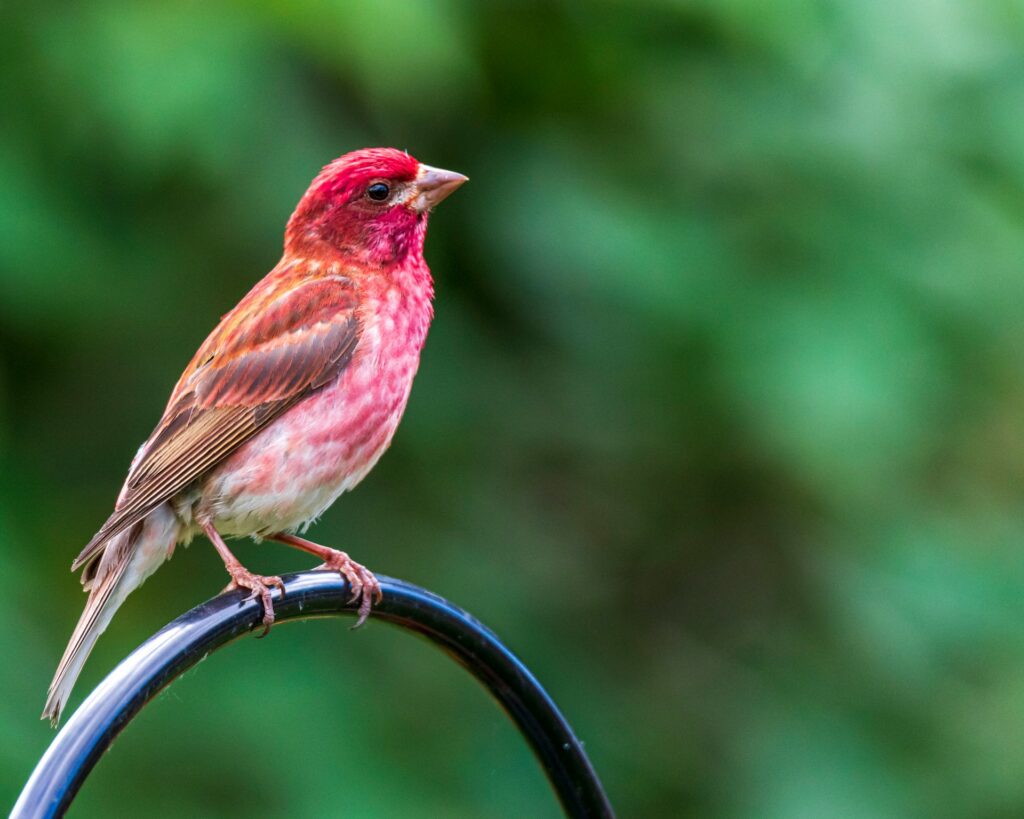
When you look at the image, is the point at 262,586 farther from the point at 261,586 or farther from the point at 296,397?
the point at 296,397

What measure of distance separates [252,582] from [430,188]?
121 centimetres

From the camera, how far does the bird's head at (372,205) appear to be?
13.1 feet

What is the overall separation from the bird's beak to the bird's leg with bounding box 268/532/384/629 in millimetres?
898

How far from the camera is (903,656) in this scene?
4902 millimetres

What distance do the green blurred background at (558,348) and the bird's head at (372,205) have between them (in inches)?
9.2

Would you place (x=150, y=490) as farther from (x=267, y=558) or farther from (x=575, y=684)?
(x=575, y=684)

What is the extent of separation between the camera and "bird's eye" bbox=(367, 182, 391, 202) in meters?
4.00

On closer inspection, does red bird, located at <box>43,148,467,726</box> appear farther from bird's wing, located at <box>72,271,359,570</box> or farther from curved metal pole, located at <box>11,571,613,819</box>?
curved metal pole, located at <box>11,571,613,819</box>

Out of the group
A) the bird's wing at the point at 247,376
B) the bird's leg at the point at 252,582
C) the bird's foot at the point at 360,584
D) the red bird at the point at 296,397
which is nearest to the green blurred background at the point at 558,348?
the red bird at the point at 296,397

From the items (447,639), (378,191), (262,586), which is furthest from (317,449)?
(447,639)

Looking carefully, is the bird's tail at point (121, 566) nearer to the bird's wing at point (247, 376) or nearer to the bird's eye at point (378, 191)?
the bird's wing at point (247, 376)

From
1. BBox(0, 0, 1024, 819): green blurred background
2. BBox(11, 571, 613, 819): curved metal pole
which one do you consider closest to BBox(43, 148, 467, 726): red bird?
BBox(0, 0, 1024, 819): green blurred background

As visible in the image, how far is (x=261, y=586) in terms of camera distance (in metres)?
2.99

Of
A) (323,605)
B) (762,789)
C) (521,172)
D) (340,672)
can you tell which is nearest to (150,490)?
(323,605)
